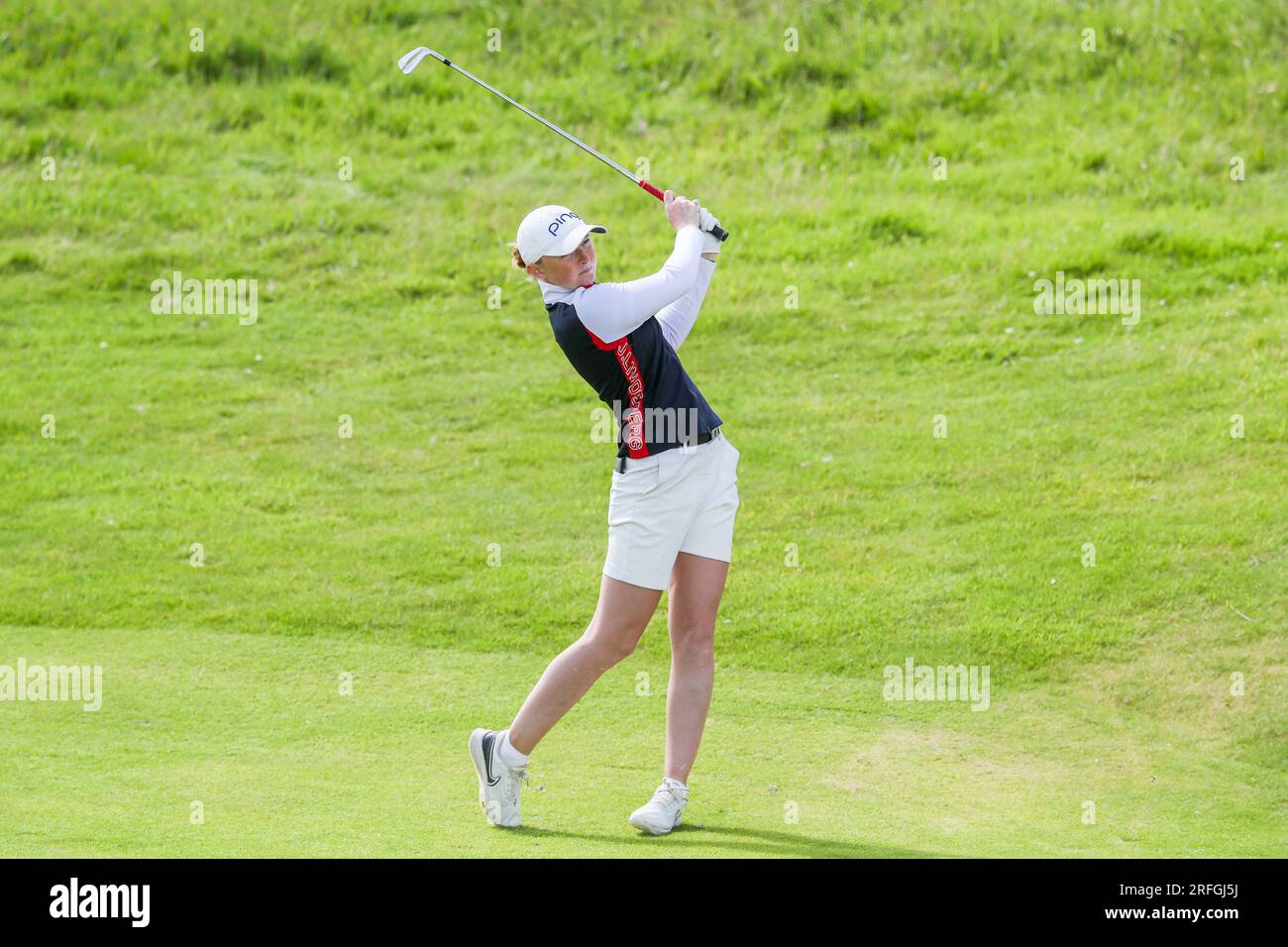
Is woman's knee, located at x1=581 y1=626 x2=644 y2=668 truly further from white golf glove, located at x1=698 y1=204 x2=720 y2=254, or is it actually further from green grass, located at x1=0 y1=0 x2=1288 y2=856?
white golf glove, located at x1=698 y1=204 x2=720 y2=254

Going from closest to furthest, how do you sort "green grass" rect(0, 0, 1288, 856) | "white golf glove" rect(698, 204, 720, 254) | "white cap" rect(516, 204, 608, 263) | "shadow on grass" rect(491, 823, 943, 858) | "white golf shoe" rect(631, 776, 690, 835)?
"shadow on grass" rect(491, 823, 943, 858) → "white cap" rect(516, 204, 608, 263) → "white golf shoe" rect(631, 776, 690, 835) → "white golf glove" rect(698, 204, 720, 254) → "green grass" rect(0, 0, 1288, 856)

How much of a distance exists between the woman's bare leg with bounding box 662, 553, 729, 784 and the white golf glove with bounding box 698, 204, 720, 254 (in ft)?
3.76

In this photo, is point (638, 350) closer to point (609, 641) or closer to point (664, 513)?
point (664, 513)

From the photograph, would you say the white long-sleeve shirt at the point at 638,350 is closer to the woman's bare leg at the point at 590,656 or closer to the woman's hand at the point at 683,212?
the woman's hand at the point at 683,212

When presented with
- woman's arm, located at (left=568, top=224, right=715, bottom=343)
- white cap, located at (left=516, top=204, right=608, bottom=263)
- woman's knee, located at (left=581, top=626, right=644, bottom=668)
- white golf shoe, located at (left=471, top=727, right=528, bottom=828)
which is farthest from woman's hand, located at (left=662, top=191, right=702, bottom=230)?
white golf shoe, located at (left=471, top=727, right=528, bottom=828)

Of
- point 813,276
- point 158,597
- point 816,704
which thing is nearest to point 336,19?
point 813,276

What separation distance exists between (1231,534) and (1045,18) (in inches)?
375

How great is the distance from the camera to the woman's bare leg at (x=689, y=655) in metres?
5.62

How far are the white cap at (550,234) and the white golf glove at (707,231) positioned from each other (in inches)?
16.7

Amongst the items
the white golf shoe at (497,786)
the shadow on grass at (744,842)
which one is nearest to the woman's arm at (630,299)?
the white golf shoe at (497,786)

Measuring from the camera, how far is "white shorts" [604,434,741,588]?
545 centimetres

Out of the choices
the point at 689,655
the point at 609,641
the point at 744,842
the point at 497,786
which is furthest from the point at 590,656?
the point at 744,842

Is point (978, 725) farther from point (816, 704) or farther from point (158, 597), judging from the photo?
point (158, 597)

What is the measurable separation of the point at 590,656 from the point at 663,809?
1.99 feet
